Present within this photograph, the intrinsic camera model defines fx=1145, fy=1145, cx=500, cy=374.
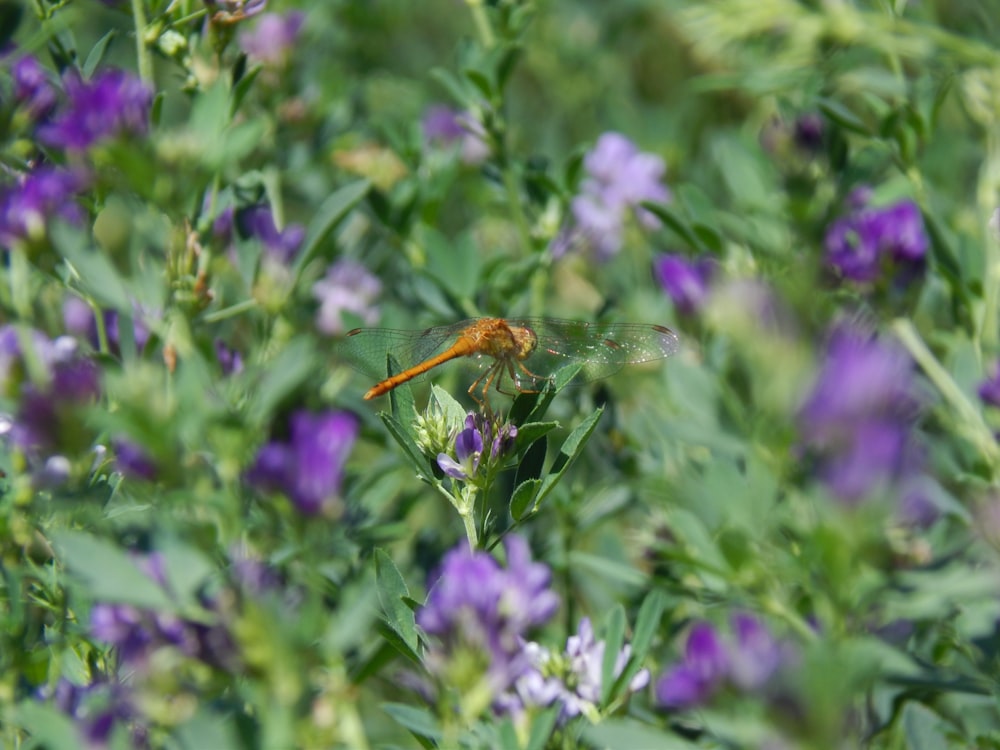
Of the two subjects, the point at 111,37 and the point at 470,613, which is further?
the point at 111,37

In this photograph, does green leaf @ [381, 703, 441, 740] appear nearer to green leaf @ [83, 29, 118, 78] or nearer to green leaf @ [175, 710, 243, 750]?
green leaf @ [175, 710, 243, 750]

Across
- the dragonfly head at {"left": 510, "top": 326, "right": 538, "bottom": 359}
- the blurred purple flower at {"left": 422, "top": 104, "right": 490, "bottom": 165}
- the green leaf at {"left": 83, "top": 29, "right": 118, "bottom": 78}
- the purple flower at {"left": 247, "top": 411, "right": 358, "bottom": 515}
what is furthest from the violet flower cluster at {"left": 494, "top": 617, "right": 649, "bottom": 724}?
the blurred purple flower at {"left": 422, "top": 104, "right": 490, "bottom": 165}

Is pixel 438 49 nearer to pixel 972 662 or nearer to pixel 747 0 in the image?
pixel 747 0

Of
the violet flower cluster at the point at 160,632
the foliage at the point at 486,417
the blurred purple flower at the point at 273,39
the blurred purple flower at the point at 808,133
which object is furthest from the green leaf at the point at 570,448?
the blurred purple flower at the point at 273,39

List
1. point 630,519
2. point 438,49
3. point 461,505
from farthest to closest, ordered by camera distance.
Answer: point 438,49 < point 630,519 < point 461,505

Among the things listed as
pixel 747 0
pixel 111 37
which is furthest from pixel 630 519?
pixel 111 37

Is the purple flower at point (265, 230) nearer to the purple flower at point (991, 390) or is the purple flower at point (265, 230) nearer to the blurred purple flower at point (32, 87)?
the blurred purple flower at point (32, 87)
